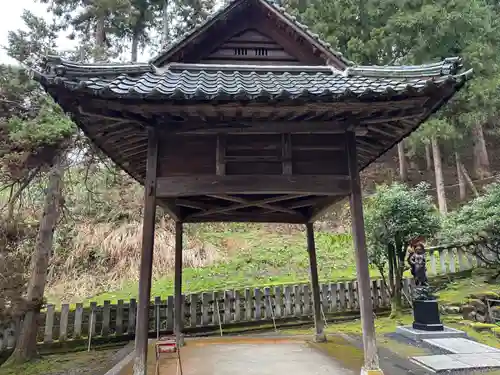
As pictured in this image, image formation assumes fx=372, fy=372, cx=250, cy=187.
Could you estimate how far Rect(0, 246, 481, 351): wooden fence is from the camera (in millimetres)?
8078

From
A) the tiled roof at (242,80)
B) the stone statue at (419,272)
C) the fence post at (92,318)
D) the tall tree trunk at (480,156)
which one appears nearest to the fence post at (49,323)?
the fence post at (92,318)

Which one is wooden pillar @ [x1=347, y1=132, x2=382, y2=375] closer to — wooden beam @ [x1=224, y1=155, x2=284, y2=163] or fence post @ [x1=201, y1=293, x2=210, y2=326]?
wooden beam @ [x1=224, y1=155, x2=284, y2=163]

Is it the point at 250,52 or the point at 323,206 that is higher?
the point at 250,52

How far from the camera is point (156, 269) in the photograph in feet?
41.1

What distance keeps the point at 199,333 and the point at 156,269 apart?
4028mm

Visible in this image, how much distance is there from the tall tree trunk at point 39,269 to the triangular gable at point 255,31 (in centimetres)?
426

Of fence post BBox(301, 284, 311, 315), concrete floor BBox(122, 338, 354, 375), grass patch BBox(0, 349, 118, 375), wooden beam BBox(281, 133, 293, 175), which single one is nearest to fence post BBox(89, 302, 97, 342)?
grass patch BBox(0, 349, 118, 375)

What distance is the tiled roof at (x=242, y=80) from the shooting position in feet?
11.9

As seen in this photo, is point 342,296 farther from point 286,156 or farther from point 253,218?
point 286,156

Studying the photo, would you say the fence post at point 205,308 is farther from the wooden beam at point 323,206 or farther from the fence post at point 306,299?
the wooden beam at point 323,206

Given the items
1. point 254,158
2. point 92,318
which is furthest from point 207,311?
point 254,158

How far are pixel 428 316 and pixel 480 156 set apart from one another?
1506 centimetres

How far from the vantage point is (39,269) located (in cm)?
763

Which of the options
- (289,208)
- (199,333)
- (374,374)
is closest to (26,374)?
(199,333)
